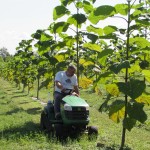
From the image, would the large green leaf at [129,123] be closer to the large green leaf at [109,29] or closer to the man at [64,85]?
the large green leaf at [109,29]

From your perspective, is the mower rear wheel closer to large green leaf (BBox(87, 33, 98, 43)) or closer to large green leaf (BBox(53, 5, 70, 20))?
large green leaf (BBox(87, 33, 98, 43))

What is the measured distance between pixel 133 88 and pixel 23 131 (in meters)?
4.38

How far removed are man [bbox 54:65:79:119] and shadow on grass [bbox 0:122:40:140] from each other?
0.96m

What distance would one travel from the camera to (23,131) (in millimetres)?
9633

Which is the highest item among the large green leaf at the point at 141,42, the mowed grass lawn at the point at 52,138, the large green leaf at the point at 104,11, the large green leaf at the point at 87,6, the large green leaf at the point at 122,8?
the large green leaf at the point at 87,6

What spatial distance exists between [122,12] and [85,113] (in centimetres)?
281

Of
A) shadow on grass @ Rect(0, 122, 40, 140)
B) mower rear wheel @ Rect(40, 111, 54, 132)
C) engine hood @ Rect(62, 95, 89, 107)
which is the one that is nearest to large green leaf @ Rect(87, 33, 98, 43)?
engine hood @ Rect(62, 95, 89, 107)

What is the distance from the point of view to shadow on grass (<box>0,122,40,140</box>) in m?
8.66

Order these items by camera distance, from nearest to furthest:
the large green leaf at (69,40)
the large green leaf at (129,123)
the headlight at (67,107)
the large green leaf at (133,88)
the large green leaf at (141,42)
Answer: the large green leaf at (133,88), the large green leaf at (129,123), the large green leaf at (141,42), the headlight at (67,107), the large green leaf at (69,40)

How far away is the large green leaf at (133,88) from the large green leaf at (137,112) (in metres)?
0.44

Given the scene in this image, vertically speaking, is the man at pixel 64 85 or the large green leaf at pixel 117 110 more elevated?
the man at pixel 64 85

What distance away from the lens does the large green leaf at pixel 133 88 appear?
6254 mm

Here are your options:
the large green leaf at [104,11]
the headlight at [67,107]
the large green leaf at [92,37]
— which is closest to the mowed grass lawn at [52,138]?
the headlight at [67,107]

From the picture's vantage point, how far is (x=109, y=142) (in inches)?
343
